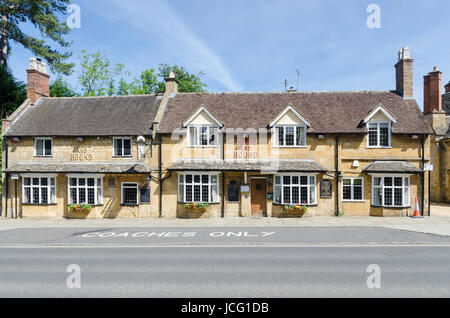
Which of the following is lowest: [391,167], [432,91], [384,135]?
[391,167]

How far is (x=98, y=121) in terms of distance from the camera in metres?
22.0

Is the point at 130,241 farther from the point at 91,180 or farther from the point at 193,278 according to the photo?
the point at 91,180

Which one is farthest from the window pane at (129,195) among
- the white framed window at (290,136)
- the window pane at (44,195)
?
the white framed window at (290,136)

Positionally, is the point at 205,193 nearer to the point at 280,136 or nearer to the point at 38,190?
the point at 280,136

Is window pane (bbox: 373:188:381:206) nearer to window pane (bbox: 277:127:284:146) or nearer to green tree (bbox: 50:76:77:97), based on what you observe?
window pane (bbox: 277:127:284:146)

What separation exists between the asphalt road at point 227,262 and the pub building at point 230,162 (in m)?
4.50

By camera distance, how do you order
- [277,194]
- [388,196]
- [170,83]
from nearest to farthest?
[388,196]
[277,194]
[170,83]

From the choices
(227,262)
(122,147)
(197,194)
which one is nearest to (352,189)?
(197,194)

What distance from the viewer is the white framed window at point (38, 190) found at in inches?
816

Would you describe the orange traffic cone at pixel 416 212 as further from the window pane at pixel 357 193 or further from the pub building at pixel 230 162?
the window pane at pixel 357 193

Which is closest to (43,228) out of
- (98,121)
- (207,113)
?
(98,121)

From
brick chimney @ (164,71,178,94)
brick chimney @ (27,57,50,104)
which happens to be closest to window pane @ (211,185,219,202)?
brick chimney @ (164,71,178,94)

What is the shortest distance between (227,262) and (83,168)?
14.8 meters

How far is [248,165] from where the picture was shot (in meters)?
19.7
